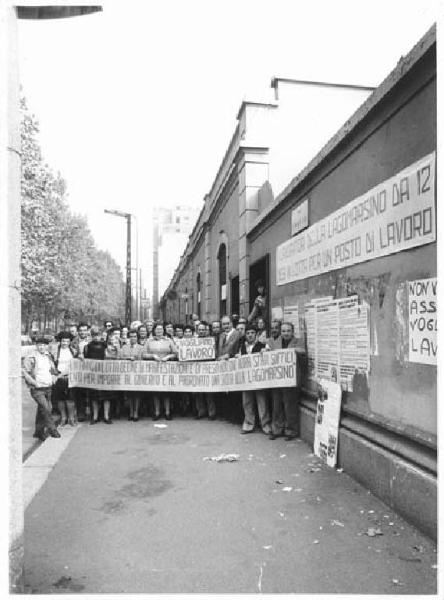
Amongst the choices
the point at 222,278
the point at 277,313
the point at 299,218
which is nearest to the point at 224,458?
the point at 277,313

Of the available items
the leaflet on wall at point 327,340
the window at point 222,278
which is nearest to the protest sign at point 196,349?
the leaflet on wall at point 327,340

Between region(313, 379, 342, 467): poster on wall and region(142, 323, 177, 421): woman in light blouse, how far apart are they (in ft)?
11.6

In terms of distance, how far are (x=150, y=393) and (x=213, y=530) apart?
566 centimetres

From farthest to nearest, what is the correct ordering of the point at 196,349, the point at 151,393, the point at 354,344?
the point at 151,393
the point at 196,349
the point at 354,344

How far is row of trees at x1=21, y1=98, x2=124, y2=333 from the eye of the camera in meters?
21.3

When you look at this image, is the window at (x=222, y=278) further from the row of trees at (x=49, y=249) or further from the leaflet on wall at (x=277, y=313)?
the row of trees at (x=49, y=249)

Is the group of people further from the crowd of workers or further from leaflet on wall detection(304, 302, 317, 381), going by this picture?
leaflet on wall detection(304, 302, 317, 381)

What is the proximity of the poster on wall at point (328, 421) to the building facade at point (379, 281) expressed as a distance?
112mm

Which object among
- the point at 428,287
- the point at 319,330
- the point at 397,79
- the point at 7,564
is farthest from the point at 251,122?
the point at 7,564

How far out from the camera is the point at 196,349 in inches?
375

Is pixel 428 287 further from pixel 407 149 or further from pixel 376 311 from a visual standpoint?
pixel 407 149

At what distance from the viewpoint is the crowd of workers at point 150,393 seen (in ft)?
26.0

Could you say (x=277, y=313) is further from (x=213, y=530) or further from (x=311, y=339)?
(x=213, y=530)

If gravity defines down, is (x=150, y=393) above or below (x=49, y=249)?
below
